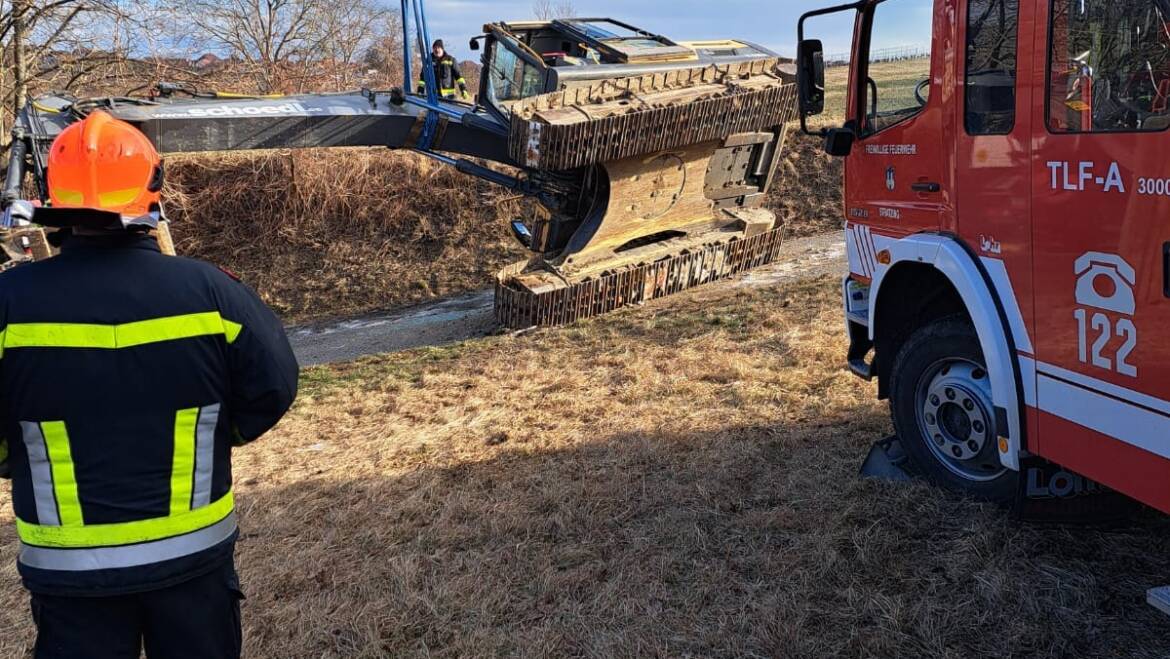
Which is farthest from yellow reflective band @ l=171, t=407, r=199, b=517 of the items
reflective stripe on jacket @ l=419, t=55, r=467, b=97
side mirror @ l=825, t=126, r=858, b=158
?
reflective stripe on jacket @ l=419, t=55, r=467, b=97

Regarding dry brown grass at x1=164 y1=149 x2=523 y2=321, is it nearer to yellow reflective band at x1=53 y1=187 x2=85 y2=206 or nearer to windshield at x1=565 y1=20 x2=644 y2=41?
windshield at x1=565 y1=20 x2=644 y2=41

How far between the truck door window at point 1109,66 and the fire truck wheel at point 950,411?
1040 mm

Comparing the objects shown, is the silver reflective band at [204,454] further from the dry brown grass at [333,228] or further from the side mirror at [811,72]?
the dry brown grass at [333,228]

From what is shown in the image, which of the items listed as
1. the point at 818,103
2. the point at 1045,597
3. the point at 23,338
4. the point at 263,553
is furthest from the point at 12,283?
the point at 818,103

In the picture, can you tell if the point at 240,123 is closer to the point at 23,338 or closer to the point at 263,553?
the point at 263,553

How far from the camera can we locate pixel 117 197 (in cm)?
201

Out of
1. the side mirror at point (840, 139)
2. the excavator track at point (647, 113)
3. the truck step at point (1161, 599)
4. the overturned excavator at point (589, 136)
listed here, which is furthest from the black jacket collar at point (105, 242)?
the excavator track at point (647, 113)

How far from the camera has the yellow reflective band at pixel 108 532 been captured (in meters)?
1.99

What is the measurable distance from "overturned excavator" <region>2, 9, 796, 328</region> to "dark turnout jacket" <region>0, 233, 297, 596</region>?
20.9 ft

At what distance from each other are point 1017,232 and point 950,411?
0.94 metres

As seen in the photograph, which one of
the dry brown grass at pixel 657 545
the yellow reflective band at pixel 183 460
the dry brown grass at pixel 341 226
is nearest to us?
the yellow reflective band at pixel 183 460

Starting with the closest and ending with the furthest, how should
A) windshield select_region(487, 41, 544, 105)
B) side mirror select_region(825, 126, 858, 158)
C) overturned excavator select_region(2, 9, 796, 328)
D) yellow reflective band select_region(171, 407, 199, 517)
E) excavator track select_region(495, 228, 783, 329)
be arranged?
yellow reflective band select_region(171, 407, 199, 517) < side mirror select_region(825, 126, 858, 158) < overturned excavator select_region(2, 9, 796, 328) < excavator track select_region(495, 228, 783, 329) < windshield select_region(487, 41, 544, 105)

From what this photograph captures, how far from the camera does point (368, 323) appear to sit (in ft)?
41.3

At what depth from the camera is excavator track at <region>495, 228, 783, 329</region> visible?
9.19 meters
